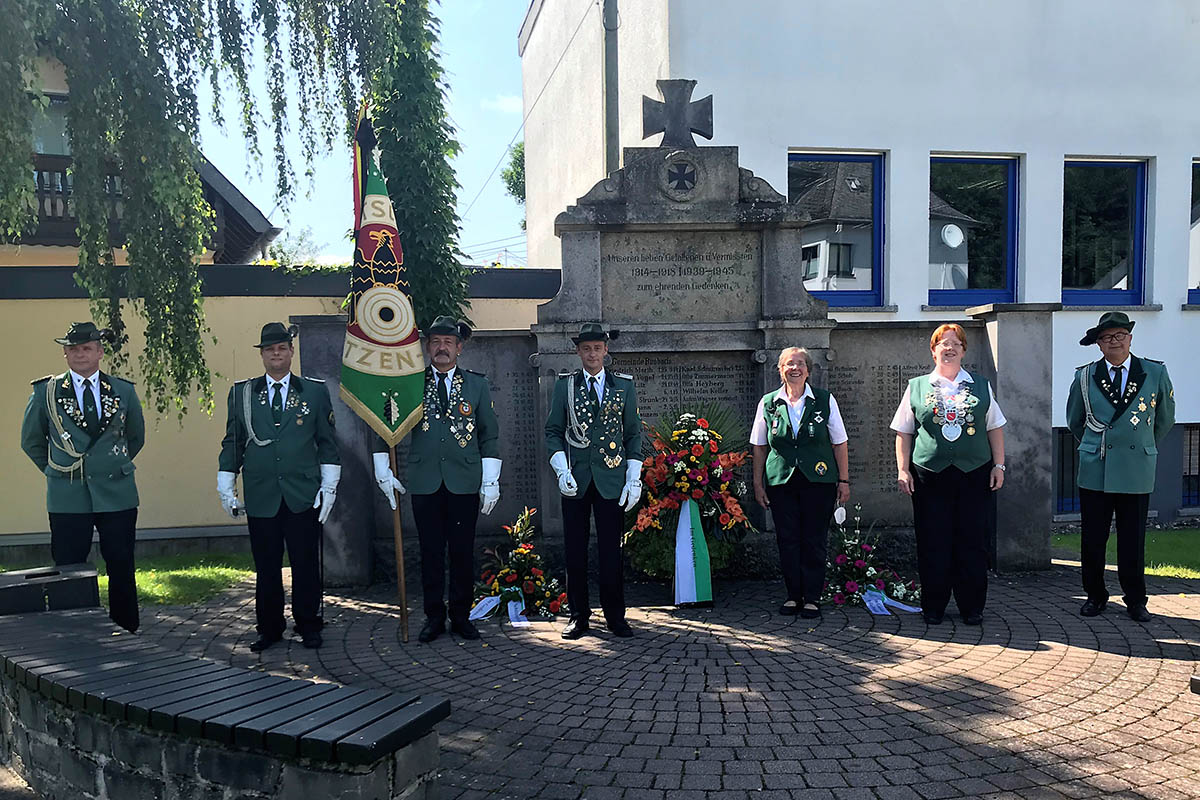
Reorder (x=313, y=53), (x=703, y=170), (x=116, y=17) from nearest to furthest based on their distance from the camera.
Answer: (x=116, y=17) → (x=313, y=53) → (x=703, y=170)

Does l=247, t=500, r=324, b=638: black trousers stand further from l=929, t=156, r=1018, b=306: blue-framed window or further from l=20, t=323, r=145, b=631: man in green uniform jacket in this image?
l=929, t=156, r=1018, b=306: blue-framed window

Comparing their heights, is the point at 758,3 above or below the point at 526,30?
below

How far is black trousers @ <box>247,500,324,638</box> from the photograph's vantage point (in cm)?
500

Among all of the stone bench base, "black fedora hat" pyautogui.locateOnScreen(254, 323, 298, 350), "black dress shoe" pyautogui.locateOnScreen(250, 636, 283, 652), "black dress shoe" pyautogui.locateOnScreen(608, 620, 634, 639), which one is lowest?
"black dress shoe" pyautogui.locateOnScreen(250, 636, 283, 652)

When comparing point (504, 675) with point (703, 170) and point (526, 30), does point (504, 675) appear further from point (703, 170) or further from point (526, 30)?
point (526, 30)

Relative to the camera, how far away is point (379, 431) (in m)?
5.14

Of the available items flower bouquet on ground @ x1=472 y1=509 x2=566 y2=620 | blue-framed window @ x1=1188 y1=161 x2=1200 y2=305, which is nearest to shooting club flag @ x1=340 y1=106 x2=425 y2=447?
flower bouquet on ground @ x1=472 y1=509 x2=566 y2=620

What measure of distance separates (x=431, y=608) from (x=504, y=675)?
0.92 metres

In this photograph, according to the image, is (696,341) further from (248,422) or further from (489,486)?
(248,422)

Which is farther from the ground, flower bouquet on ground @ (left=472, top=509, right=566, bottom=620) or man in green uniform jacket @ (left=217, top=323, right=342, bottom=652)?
man in green uniform jacket @ (left=217, top=323, right=342, bottom=652)

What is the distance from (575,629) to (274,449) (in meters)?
2.15

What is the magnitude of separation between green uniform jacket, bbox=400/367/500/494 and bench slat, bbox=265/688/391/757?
2380mm

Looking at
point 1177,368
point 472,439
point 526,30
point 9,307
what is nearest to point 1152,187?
point 1177,368

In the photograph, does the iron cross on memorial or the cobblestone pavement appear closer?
the cobblestone pavement
